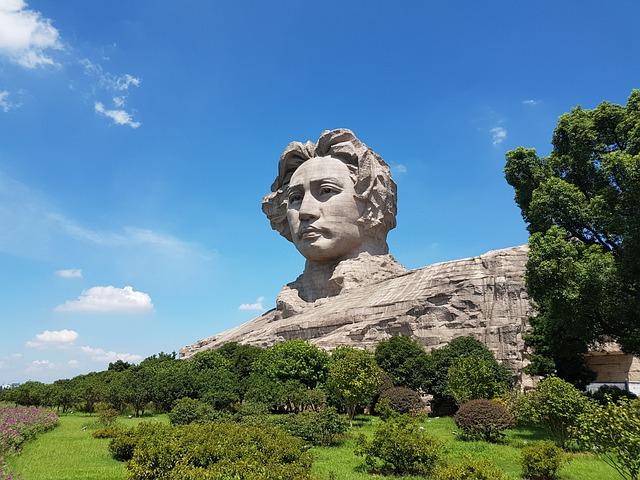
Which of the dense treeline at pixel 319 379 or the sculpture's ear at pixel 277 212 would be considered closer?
the dense treeline at pixel 319 379

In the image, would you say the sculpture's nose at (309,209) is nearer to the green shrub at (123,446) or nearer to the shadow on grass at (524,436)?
the shadow on grass at (524,436)

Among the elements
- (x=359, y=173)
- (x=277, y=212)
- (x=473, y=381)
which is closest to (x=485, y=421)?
(x=473, y=381)

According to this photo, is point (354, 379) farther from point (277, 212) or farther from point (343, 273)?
point (277, 212)

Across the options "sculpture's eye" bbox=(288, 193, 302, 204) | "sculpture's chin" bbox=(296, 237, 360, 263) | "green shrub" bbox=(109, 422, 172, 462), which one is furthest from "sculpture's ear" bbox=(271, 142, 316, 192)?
"green shrub" bbox=(109, 422, 172, 462)

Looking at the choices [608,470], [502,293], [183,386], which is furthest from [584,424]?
[183,386]

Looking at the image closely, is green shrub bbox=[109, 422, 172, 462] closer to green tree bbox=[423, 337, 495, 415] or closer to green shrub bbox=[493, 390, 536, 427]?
green shrub bbox=[493, 390, 536, 427]

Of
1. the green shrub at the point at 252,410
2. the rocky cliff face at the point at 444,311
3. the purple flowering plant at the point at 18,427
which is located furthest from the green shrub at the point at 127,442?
the rocky cliff face at the point at 444,311

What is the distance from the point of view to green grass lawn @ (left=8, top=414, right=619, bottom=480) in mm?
8766

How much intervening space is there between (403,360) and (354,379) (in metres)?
2.84

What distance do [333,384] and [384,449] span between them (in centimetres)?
571

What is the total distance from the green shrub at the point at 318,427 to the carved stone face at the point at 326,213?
54.9 ft

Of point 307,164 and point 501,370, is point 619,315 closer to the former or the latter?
point 501,370

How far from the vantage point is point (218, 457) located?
757 centimetres

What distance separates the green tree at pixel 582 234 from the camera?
11.7 meters
